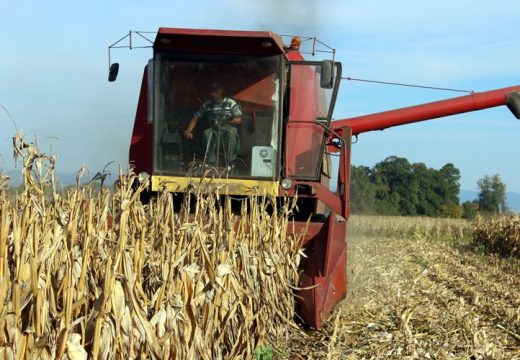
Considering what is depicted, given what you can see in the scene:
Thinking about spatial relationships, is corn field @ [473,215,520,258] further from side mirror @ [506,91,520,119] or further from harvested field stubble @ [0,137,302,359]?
harvested field stubble @ [0,137,302,359]

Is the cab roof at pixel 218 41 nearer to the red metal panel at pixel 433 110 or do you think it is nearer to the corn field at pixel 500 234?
the red metal panel at pixel 433 110

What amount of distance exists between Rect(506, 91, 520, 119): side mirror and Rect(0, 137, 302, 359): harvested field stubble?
229 inches

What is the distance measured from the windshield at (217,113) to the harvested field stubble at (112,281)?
5.80 feet

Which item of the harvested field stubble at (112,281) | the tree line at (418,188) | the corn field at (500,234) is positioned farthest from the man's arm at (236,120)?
the tree line at (418,188)

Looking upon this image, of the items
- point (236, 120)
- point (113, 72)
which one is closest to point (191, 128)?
point (236, 120)

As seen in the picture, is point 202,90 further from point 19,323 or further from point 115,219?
point 19,323

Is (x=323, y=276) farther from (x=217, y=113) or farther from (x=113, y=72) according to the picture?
(x=113, y=72)

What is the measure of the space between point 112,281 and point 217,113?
3.52 metres

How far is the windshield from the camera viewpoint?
6.05 meters

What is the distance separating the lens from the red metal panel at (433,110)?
8977 mm

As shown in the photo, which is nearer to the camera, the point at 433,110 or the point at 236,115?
the point at 236,115

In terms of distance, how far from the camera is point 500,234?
17.1 meters

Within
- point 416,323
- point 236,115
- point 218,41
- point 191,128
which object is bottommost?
point 416,323

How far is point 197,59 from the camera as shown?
6121 millimetres
